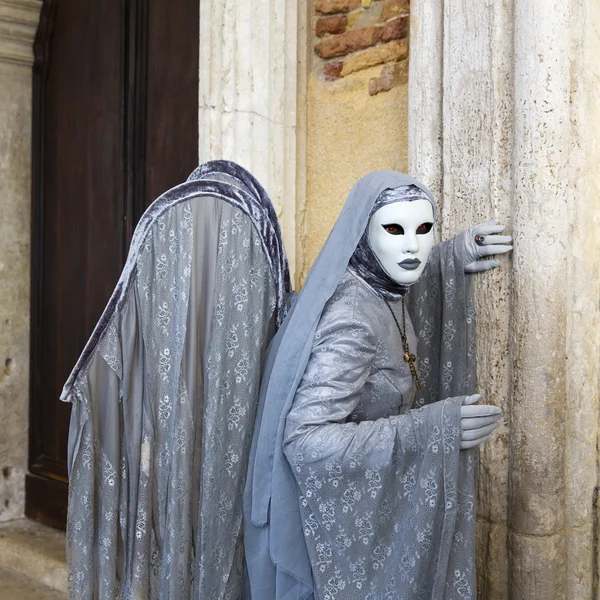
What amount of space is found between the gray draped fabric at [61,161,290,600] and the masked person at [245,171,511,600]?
0.09 m

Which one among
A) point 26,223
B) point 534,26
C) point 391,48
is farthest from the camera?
point 26,223

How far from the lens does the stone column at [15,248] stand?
12.2 ft

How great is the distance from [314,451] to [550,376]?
0.69m

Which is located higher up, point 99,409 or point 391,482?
point 99,409

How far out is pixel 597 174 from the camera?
7.07 ft

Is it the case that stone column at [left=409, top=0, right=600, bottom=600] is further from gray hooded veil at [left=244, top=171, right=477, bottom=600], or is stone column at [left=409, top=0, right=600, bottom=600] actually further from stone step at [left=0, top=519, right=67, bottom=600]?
stone step at [left=0, top=519, right=67, bottom=600]

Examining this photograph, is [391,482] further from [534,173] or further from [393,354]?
[534,173]

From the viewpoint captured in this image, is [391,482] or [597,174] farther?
[597,174]

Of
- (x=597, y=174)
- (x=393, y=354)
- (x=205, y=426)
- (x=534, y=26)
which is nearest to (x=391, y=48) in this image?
(x=534, y=26)

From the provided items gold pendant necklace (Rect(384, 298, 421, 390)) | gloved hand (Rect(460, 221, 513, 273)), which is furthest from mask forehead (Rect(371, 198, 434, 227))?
gloved hand (Rect(460, 221, 513, 273))

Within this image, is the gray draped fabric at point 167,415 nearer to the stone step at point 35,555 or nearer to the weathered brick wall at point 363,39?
the weathered brick wall at point 363,39

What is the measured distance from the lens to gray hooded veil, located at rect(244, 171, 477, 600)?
68.8 inches

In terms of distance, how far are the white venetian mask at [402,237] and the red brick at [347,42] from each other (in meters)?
0.98

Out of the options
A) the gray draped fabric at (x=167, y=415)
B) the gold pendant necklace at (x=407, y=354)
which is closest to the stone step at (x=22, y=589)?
the gray draped fabric at (x=167, y=415)
